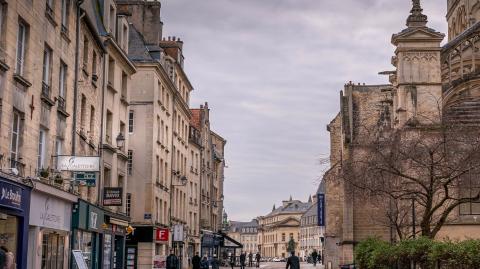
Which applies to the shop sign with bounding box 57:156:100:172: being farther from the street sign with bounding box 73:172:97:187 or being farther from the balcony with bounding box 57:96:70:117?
the balcony with bounding box 57:96:70:117

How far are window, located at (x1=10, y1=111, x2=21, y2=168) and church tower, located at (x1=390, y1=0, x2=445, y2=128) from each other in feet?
69.1

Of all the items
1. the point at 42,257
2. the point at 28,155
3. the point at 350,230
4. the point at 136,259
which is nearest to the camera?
the point at 28,155

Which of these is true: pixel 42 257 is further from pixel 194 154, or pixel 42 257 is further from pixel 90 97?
pixel 194 154

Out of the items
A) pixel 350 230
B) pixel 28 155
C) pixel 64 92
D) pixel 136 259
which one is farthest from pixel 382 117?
pixel 28 155

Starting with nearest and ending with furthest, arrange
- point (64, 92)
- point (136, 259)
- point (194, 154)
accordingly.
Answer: point (64, 92), point (136, 259), point (194, 154)

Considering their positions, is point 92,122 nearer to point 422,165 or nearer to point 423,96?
point 422,165

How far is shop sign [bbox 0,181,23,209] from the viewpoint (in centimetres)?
1554

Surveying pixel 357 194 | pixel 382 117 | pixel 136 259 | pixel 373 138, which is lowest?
pixel 136 259

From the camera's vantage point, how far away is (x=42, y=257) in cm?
1994

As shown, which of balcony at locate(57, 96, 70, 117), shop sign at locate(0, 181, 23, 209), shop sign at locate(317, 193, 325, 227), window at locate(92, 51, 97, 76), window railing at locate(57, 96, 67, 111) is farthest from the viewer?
shop sign at locate(317, 193, 325, 227)

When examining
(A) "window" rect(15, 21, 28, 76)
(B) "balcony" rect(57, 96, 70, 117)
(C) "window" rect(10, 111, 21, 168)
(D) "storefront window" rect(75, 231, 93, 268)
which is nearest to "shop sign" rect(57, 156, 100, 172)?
(B) "balcony" rect(57, 96, 70, 117)

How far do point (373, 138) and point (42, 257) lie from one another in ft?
40.6

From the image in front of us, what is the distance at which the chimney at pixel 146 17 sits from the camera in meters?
42.1

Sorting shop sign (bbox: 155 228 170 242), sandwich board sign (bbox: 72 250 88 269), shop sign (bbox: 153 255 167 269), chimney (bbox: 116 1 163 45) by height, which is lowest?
shop sign (bbox: 153 255 167 269)
